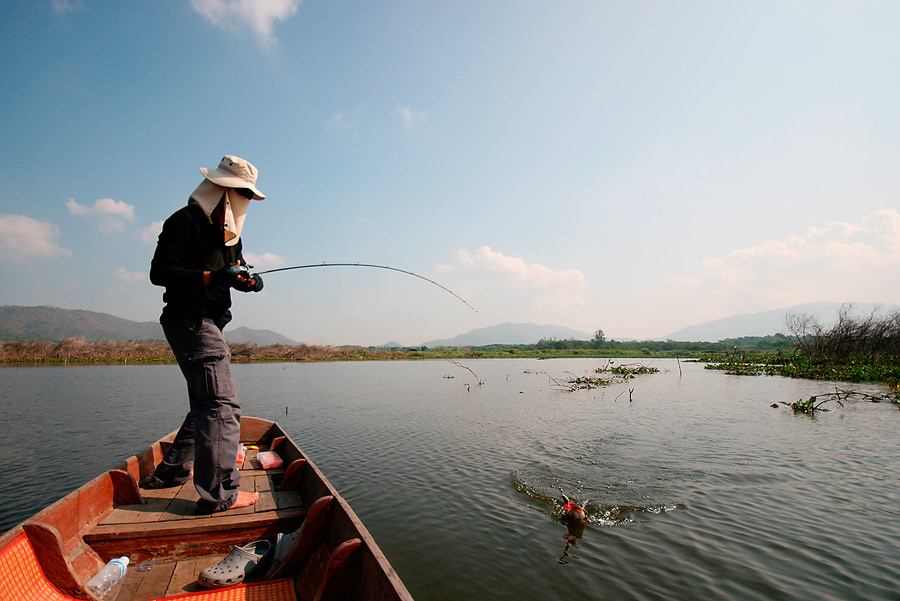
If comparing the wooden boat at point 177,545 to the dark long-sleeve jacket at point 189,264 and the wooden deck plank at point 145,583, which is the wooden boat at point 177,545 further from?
the dark long-sleeve jacket at point 189,264

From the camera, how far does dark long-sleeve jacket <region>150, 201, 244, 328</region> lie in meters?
3.45

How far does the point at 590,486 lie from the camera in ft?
24.8

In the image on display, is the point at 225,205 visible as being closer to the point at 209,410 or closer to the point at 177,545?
the point at 209,410

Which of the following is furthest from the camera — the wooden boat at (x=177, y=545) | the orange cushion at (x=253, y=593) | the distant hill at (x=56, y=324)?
the distant hill at (x=56, y=324)

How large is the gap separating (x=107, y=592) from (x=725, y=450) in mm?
11638

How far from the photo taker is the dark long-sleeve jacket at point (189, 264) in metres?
3.45

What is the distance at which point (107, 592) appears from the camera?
2744 millimetres

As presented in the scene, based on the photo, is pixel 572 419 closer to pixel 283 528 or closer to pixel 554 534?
pixel 554 534

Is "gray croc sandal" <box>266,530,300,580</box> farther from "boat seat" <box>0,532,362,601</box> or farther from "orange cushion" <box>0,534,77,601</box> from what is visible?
"orange cushion" <box>0,534,77,601</box>

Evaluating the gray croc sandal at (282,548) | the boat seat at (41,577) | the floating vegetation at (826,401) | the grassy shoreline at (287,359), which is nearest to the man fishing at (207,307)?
the gray croc sandal at (282,548)

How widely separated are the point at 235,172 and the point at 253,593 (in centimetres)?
340

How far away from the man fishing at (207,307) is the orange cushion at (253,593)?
37.2 inches

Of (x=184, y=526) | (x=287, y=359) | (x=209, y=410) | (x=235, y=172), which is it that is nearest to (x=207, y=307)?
(x=209, y=410)

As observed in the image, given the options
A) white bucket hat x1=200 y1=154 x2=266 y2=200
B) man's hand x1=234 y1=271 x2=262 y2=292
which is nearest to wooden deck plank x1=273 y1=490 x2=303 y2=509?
man's hand x1=234 y1=271 x2=262 y2=292
